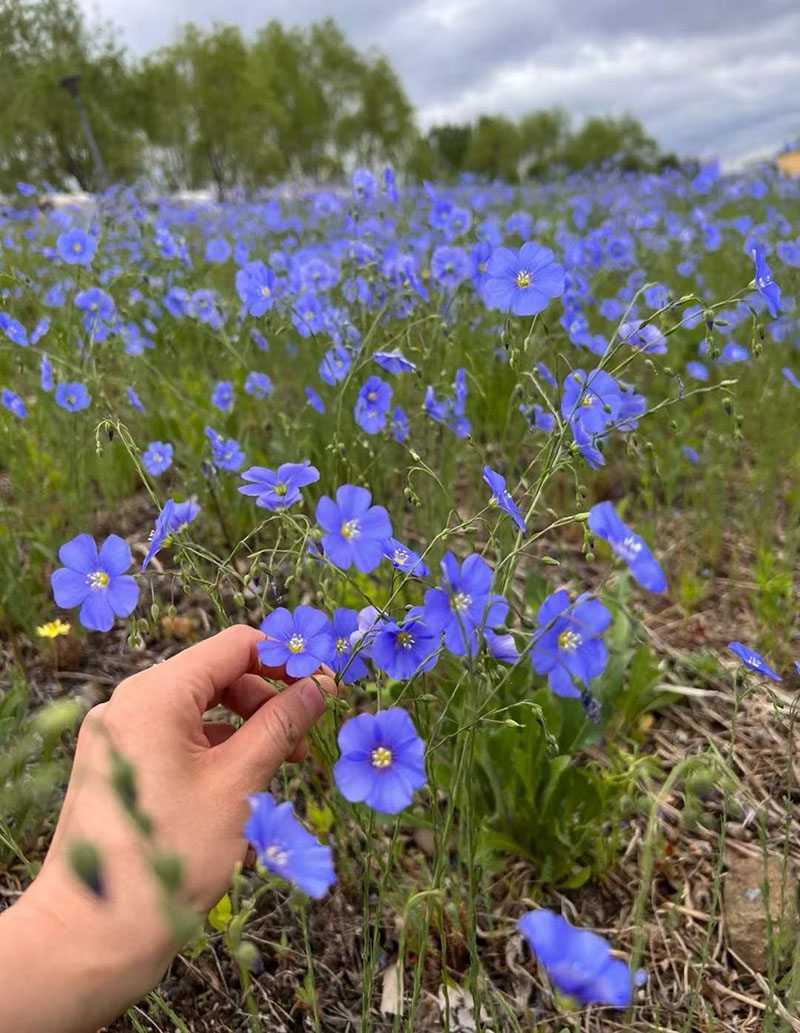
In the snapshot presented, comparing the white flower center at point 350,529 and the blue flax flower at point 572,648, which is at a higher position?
the white flower center at point 350,529

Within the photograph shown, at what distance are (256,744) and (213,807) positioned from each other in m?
0.10

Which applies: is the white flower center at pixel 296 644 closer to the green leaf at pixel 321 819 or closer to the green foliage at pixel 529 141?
the green leaf at pixel 321 819

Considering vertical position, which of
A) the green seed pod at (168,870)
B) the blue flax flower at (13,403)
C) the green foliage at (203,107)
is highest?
the green foliage at (203,107)

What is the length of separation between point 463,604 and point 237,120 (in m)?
40.2

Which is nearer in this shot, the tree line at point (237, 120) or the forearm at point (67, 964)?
the forearm at point (67, 964)

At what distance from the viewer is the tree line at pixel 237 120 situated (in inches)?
1057

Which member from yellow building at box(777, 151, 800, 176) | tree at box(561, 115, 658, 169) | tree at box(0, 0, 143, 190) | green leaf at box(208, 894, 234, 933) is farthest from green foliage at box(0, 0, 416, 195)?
green leaf at box(208, 894, 234, 933)

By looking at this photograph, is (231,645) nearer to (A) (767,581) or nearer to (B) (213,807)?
(B) (213,807)

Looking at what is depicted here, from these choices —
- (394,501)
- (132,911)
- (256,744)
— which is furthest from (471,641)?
(394,501)

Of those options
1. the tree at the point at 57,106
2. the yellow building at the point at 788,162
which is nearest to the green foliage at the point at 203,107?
the tree at the point at 57,106

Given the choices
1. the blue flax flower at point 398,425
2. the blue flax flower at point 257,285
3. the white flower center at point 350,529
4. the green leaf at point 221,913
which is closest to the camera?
the white flower center at point 350,529

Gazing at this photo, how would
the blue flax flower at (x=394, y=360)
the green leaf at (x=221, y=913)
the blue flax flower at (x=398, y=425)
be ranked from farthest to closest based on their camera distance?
the blue flax flower at (x=398, y=425) < the blue flax flower at (x=394, y=360) < the green leaf at (x=221, y=913)

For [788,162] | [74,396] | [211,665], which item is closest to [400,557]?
[211,665]

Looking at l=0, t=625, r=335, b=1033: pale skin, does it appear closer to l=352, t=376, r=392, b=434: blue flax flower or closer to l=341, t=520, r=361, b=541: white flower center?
l=341, t=520, r=361, b=541: white flower center
